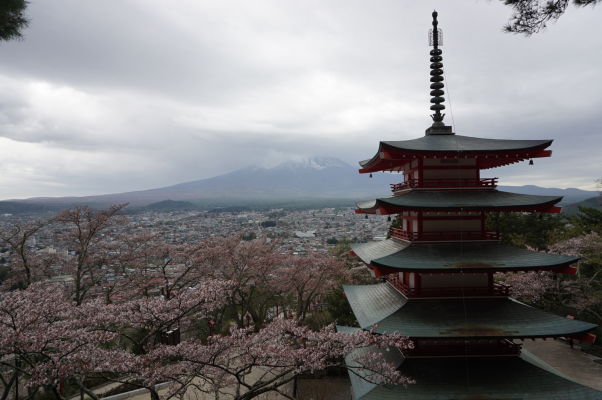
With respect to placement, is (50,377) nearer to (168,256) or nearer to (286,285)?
(168,256)

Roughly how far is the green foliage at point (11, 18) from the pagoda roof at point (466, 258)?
27.7 ft

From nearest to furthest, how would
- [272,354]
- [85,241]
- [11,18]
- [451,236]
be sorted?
[11,18], [272,354], [451,236], [85,241]

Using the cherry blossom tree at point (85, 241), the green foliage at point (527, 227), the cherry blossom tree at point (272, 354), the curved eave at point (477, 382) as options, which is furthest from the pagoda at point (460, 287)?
the green foliage at point (527, 227)

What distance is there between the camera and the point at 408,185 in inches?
410

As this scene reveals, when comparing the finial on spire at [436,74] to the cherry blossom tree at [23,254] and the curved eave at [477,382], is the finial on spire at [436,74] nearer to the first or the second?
the curved eave at [477,382]

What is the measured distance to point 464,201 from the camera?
9352mm

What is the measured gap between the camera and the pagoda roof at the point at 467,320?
26.5 feet

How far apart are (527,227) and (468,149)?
2606cm

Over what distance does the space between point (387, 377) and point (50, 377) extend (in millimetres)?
7151

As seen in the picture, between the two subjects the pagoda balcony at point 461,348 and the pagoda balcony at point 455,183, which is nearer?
the pagoda balcony at point 461,348

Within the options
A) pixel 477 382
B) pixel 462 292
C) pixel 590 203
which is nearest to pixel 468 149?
pixel 462 292

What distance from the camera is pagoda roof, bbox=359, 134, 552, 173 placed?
9.35 metres

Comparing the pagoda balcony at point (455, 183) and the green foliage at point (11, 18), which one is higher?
the green foliage at point (11, 18)

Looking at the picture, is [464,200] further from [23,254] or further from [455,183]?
[23,254]
